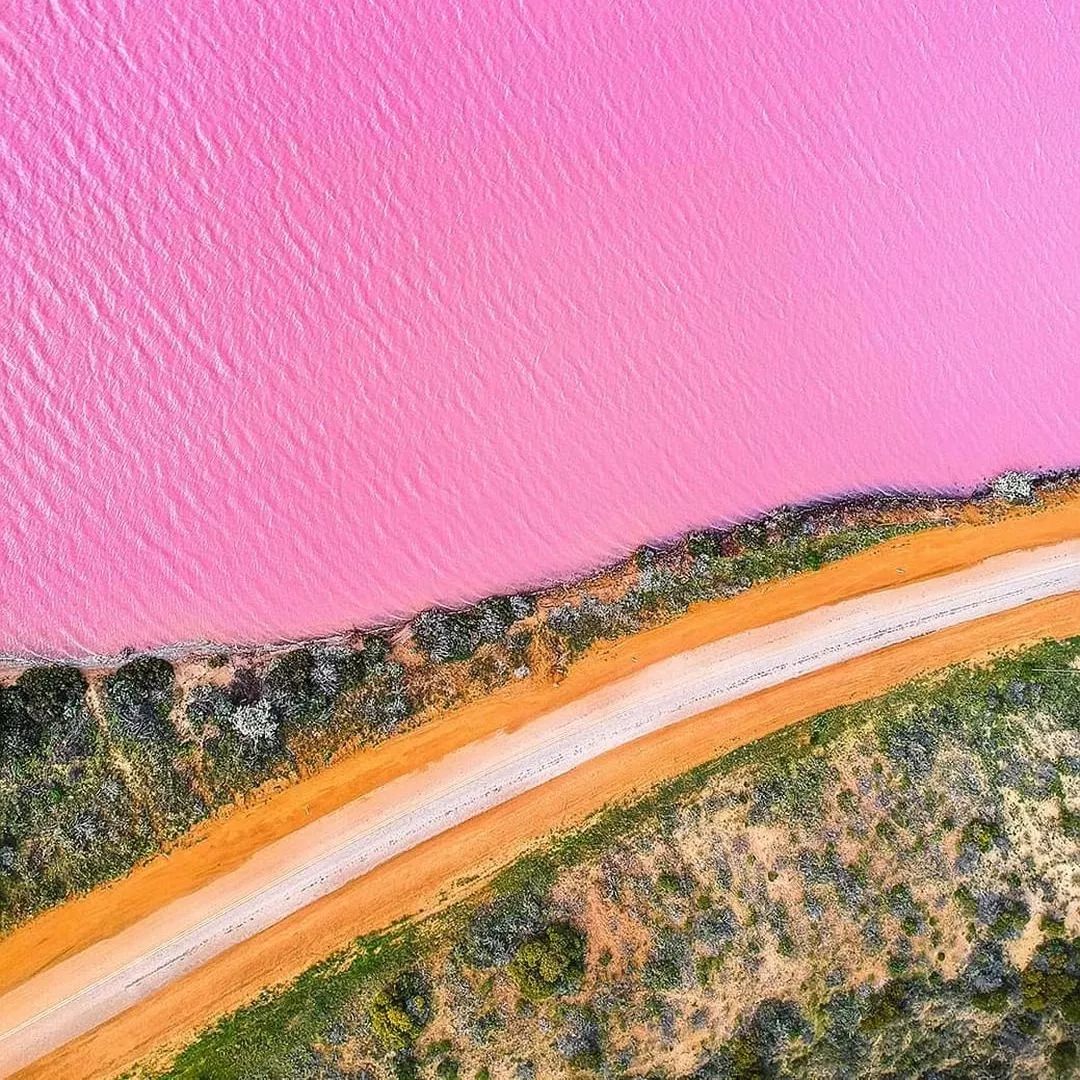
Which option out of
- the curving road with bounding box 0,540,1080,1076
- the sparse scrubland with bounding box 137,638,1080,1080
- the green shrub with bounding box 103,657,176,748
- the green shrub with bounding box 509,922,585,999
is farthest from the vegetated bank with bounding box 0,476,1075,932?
the green shrub with bounding box 509,922,585,999

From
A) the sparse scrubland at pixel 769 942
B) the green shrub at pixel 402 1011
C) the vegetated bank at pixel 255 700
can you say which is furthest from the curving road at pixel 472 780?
the green shrub at pixel 402 1011

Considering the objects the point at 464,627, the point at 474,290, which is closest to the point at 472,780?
the point at 464,627

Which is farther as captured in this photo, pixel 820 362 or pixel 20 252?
pixel 820 362

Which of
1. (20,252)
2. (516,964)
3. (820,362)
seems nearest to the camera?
(516,964)

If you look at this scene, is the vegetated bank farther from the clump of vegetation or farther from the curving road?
the curving road

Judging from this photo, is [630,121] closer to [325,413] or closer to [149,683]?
[325,413]

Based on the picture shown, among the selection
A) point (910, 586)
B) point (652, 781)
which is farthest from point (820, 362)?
point (652, 781)

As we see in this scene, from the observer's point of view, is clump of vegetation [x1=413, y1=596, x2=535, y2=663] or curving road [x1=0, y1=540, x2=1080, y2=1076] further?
clump of vegetation [x1=413, y1=596, x2=535, y2=663]

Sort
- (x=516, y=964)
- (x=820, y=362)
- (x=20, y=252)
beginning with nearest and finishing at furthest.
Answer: (x=516, y=964) < (x=20, y=252) < (x=820, y=362)
